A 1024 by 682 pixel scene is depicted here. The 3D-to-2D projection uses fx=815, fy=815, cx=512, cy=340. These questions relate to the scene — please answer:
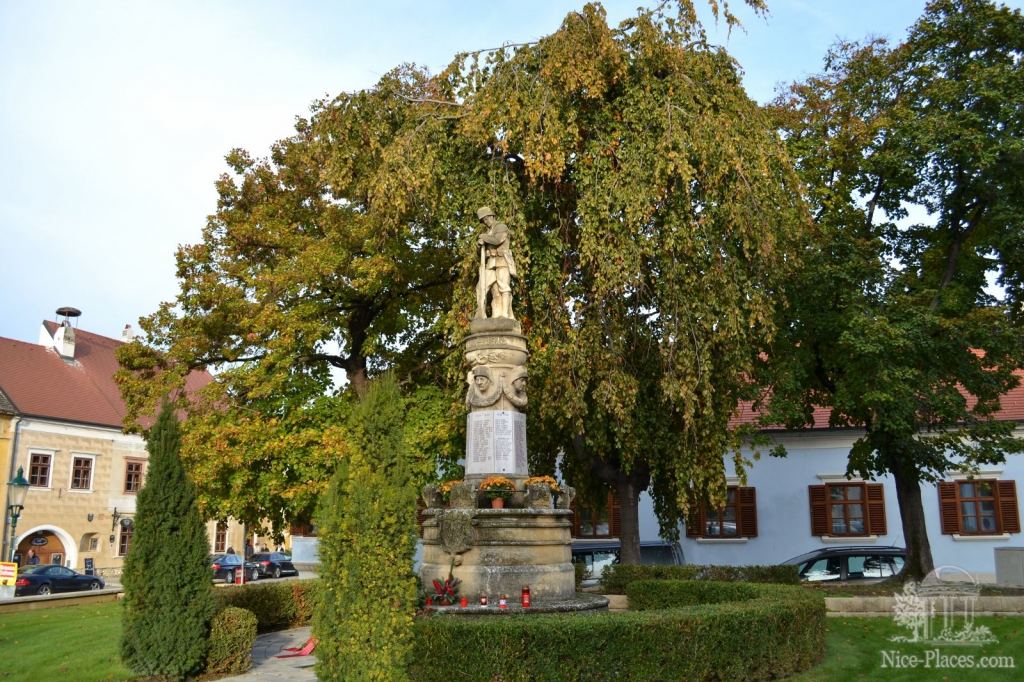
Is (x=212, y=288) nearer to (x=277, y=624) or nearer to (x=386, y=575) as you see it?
(x=277, y=624)

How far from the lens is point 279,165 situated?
2006 cm

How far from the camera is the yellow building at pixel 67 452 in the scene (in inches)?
1234

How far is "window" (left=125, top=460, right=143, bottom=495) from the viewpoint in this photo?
36031 mm

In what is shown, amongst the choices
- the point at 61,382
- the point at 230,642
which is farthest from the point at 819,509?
the point at 61,382

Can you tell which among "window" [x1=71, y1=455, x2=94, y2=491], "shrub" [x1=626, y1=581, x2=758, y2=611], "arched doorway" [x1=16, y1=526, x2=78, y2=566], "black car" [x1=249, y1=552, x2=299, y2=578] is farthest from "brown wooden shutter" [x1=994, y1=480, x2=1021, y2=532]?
"window" [x1=71, y1=455, x2=94, y2=491]

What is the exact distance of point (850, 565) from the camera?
17.2 meters

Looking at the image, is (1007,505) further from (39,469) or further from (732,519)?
(39,469)

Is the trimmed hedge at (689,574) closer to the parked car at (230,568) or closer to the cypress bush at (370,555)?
the cypress bush at (370,555)

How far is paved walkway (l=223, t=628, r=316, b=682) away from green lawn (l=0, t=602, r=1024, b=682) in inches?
61.7

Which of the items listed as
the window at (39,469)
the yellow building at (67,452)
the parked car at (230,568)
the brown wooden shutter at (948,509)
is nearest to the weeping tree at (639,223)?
the brown wooden shutter at (948,509)

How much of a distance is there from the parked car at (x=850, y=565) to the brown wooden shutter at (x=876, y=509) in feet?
22.5

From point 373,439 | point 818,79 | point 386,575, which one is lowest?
point 386,575

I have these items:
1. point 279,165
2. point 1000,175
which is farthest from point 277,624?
point 1000,175

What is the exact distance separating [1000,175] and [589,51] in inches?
338
